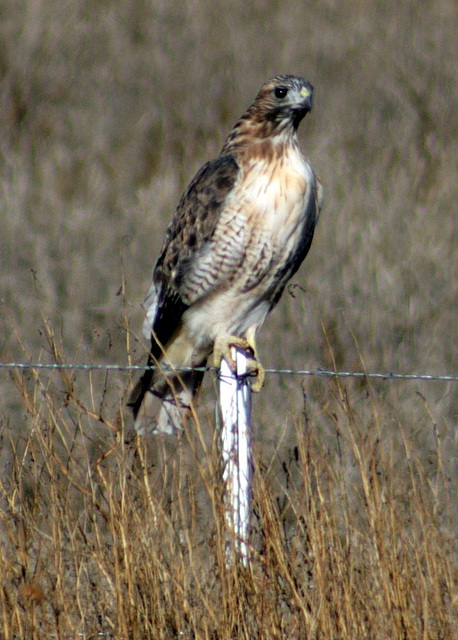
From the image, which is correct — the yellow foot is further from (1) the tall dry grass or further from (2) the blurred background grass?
(2) the blurred background grass

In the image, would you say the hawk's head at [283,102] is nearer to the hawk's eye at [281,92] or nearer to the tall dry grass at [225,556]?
the hawk's eye at [281,92]

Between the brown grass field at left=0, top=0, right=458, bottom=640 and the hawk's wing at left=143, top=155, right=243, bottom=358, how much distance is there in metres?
0.25

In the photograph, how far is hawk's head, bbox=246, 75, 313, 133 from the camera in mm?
4418

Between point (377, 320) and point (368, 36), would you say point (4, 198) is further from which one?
point (368, 36)

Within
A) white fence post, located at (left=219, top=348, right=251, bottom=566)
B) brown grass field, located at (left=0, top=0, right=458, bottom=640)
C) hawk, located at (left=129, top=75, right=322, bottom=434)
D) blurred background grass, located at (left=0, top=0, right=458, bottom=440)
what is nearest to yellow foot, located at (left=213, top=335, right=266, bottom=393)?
hawk, located at (left=129, top=75, right=322, bottom=434)

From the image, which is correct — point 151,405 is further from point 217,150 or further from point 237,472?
point 217,150

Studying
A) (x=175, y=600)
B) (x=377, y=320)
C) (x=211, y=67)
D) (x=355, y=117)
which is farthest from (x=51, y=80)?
(x=175, y=600)

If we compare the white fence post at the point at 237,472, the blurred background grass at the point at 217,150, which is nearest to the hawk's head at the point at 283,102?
the white fence post at the point at 237,472

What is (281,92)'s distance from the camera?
450cm

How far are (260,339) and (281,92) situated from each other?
130 inches

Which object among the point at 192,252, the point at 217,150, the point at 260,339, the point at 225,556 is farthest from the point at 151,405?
the point at 217,150

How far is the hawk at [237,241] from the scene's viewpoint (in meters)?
4.40

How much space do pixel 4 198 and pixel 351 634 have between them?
626cm

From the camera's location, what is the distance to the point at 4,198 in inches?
356
